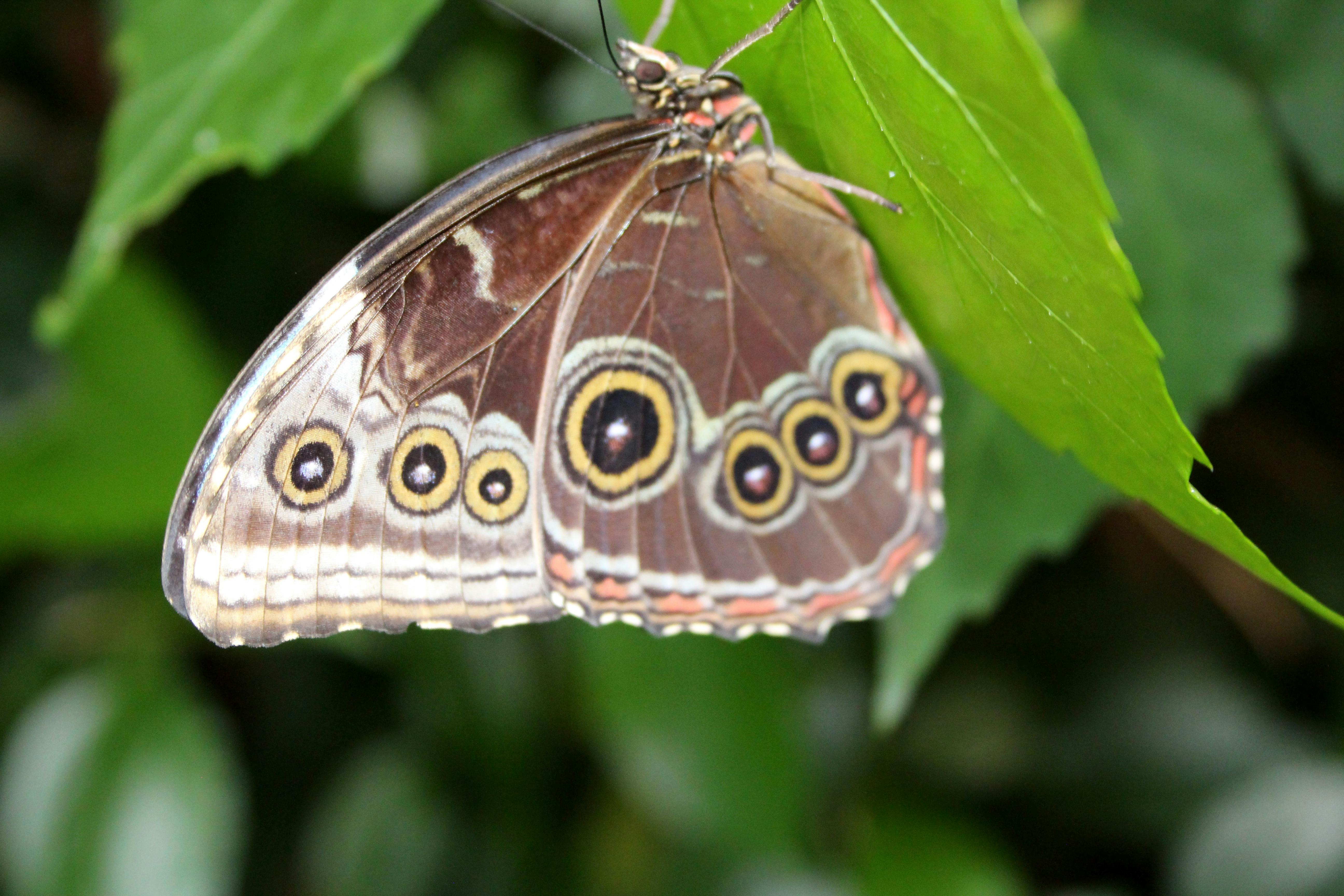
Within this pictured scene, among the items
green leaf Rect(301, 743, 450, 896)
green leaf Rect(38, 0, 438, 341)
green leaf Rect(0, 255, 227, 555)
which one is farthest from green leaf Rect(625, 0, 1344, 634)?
green leaf Rect(301, 743, 450, 896)

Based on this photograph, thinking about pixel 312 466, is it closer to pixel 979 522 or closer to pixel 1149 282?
pixel 979 522

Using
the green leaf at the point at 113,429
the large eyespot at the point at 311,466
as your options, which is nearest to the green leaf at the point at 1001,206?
the large eyespot at the point at 311,466

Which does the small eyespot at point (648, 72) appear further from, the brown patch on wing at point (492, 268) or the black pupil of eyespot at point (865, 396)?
the black pupil of eyespot at point (865, 396)

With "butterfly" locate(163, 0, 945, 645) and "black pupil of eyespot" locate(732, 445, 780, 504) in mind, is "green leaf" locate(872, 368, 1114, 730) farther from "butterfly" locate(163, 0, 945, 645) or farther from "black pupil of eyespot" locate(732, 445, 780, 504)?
"black pupil of eyespot" locate(732, 445, 780, 504)

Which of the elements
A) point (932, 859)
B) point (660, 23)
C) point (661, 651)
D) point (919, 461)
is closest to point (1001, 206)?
point (660, 23)

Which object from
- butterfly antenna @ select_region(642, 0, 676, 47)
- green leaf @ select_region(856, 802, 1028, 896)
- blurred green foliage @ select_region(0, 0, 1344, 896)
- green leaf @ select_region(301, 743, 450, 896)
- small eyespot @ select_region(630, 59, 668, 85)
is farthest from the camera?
green leaf @ select_region(301, 743, 450, 896)

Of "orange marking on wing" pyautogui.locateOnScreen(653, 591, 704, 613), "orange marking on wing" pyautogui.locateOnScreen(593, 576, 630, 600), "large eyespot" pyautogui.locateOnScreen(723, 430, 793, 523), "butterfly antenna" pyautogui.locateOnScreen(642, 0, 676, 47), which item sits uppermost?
"butterfly antenna" pyautogui.locateOnScreen(642, 0, 676, 47)
